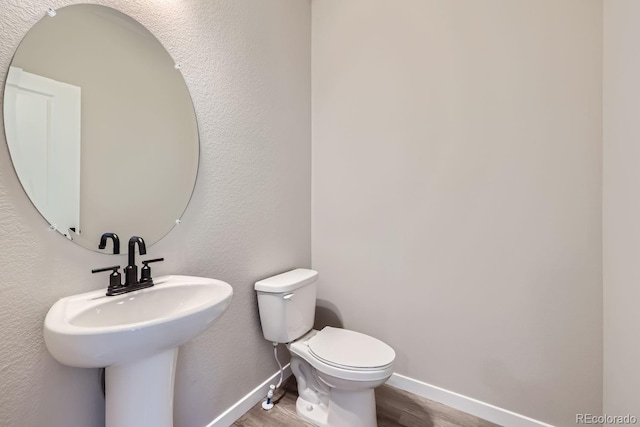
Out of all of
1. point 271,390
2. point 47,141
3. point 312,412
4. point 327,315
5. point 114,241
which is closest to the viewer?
point 47,141

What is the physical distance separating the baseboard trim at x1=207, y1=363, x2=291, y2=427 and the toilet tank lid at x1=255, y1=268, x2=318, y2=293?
602 mm

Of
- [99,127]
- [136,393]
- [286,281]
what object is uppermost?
[99,127]

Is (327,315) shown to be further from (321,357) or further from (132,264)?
(132,264)

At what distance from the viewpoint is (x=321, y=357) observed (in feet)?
4.25

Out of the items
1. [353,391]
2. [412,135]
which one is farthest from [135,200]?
[412,135]

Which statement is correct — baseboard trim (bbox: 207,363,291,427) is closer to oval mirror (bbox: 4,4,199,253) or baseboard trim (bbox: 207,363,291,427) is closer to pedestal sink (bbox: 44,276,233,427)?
pedestal sink (bbox: 44,276,233,427)

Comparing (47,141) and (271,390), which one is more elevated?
(47,141)

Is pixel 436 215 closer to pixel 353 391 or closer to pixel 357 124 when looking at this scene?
pixel 357 124

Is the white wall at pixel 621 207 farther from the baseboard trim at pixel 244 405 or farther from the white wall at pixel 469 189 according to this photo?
the baseboard trim at pixel 244 405

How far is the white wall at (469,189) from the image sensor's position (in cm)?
126

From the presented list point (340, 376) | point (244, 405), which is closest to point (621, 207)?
point (340, 376)

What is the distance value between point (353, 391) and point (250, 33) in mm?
1926

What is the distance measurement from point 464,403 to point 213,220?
1.67 m

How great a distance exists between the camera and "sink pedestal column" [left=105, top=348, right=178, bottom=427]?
0.86 metres
